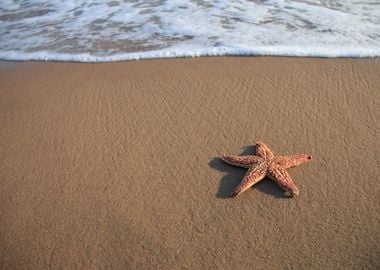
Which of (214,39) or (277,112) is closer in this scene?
(277,112)

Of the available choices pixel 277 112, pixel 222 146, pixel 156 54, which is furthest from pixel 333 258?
pixel 156 54

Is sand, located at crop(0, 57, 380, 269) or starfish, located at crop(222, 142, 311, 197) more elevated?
starfish, located at crop(222, 142, 311, 197)

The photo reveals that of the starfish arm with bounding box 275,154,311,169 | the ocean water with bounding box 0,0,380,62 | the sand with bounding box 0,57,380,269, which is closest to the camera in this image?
the sand with bounding box 0,57,380,269

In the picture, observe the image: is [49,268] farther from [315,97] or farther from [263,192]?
[315,97]

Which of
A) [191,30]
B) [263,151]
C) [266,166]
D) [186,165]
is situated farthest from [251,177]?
[191,30]

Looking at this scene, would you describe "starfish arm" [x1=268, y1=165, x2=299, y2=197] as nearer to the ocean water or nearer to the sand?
the sand

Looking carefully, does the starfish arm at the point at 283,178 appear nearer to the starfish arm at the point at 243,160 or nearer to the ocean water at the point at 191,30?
the starfish arm at the point at 243,160

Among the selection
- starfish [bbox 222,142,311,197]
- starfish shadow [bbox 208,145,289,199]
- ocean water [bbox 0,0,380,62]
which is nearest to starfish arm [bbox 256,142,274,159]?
starfish [bbox 222,142,311,197]
